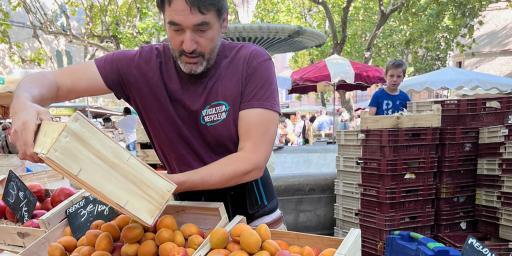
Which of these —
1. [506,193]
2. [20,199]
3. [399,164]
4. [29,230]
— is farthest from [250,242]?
[506,193]

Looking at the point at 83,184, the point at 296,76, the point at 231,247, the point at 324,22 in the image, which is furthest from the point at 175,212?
the point at 324,22

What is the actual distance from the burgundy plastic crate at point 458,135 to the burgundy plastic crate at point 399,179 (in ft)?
1.30

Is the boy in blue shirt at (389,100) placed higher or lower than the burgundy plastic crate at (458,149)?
higher

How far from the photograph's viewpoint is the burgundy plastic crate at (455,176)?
445 cm

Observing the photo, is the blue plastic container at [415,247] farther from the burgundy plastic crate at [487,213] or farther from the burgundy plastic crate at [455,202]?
the burgundy plastic crate at [487,213]

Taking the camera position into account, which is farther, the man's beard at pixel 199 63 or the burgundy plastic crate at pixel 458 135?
the burgundy plastic crate at pixel 458 135

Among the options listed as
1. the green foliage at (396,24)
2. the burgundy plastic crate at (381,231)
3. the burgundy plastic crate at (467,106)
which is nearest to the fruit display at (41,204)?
the burgundy plastic crate at (381,231)

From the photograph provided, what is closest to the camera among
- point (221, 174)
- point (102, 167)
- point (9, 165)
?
point (102, 167)

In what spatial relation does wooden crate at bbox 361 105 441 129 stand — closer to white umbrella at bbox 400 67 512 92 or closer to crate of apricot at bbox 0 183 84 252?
crate of apricot at bbox 0 183 84 252

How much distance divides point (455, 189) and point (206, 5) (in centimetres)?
392

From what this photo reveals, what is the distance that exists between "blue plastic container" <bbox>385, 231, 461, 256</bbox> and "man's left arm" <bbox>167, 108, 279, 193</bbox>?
6.27 feet

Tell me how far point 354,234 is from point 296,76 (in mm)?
9099

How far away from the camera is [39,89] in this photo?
5.51 ft

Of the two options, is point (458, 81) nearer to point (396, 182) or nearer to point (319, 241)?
point (396, 182)
